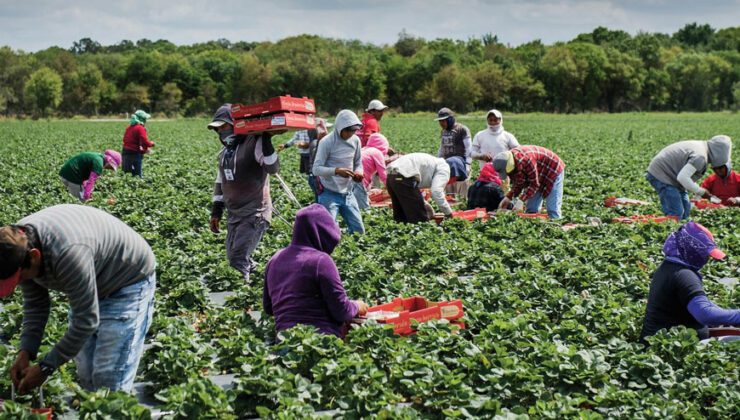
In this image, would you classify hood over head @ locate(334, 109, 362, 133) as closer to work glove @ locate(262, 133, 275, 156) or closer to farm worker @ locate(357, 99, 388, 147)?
work glove @ locate(262, 133, 275, 156)

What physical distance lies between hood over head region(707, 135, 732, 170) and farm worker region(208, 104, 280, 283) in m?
5.61

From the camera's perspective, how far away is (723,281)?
8133 mm

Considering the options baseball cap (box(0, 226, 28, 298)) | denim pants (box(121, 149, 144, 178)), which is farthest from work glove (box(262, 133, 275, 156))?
denim pants (box(121, 149, 144, 178))

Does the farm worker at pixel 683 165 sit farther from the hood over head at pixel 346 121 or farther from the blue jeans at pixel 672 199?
the hood over head at pixel 346 121

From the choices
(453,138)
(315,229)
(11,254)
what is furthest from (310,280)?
(453,138)

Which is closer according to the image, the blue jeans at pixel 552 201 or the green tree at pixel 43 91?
the blue jeans at pixel 552 201

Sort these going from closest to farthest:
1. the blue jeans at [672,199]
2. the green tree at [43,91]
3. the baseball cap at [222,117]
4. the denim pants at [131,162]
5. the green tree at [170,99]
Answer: the baseball cap at [222,117] < the blue jeans at [672,199] < the denim pants at [131,162] < the green tree at [43,91] < the green tree at [170,99]

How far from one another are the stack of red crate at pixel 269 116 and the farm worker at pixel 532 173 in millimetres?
3207

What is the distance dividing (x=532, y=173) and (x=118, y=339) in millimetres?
6643

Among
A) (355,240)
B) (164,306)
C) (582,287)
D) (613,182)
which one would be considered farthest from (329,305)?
(613,182)

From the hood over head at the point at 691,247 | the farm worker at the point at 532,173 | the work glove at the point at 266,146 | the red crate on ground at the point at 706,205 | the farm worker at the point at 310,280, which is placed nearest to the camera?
the farm worker at the point at 310,280

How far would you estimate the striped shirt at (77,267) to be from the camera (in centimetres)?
363

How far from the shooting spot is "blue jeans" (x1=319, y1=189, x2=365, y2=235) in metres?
9.12

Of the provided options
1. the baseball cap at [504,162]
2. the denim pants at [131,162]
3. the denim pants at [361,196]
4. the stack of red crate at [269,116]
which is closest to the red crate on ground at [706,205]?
the baseball cap at [504,162]
